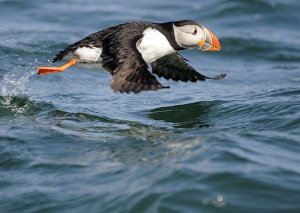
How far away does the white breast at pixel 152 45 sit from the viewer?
7.64 metres

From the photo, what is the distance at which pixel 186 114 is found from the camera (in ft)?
27.7

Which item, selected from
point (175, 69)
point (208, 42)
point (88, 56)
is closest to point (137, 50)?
point (88, 56)

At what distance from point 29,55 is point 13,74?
4.03 feet

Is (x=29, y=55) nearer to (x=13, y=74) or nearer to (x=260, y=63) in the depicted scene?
(x=13, y=74)

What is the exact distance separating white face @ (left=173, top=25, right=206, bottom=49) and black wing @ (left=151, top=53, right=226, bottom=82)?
0.46 metres

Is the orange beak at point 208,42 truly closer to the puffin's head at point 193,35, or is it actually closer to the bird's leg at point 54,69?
the puffin's head at point 193,35

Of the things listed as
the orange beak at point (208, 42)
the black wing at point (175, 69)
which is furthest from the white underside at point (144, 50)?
the black wing at point (175, 69)

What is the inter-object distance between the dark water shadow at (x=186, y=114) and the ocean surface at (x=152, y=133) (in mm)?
13

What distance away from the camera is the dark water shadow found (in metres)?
7.94

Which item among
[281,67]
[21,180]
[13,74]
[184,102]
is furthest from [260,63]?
[21,180]

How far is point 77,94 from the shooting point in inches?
368

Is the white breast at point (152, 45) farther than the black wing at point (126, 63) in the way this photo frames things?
Yes

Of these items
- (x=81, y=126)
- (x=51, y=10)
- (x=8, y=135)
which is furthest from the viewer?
(x=51, y=10)

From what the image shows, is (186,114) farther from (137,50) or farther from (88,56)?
(137,50)
